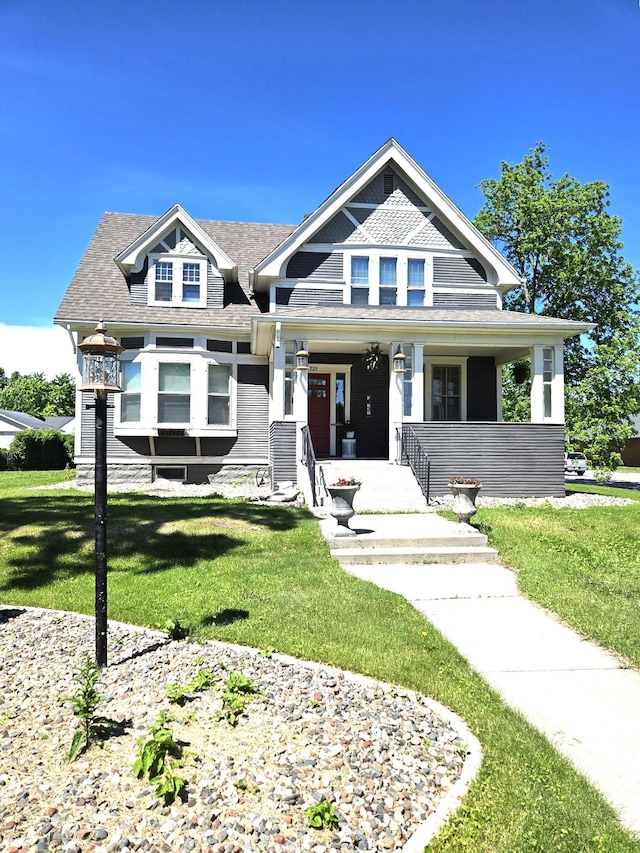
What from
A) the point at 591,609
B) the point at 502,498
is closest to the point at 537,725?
the point at 591,609

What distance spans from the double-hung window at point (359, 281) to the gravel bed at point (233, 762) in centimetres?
1286

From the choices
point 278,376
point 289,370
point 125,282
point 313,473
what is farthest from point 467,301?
point 125,282

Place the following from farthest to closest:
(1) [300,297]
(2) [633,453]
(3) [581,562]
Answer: (2) [633,453], (1) [300,297], (3) [581,562]

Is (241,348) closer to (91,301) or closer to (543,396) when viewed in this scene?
(91,301)

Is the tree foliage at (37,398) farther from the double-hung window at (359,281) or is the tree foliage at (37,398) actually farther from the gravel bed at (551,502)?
the gravel bed at (551,502)

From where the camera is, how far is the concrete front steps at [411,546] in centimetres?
803

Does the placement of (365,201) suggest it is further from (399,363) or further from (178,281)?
(178,281)

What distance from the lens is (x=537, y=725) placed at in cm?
357

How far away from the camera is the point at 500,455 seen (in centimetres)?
1383

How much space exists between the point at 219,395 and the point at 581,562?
439 inches

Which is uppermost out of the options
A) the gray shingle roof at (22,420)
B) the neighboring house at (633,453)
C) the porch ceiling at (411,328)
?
the porch ceiling at (411,328)

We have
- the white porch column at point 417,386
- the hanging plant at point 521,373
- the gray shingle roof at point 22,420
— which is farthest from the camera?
the gray shingle roof at point 22,420

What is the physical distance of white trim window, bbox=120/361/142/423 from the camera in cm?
1596

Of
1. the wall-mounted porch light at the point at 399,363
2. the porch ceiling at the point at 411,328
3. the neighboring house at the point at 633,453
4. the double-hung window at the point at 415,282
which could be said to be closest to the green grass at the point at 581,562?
the wall-mounted porch light at the point at 399,363
